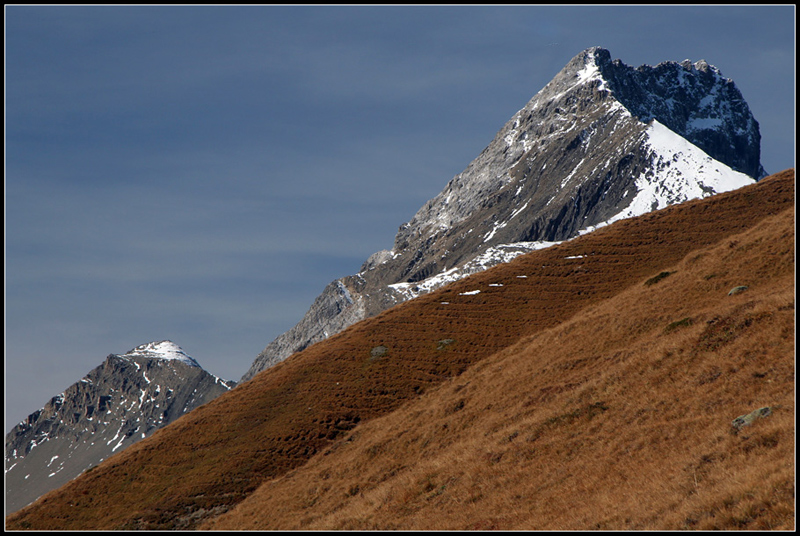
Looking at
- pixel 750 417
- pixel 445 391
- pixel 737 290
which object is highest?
pixel 445 391

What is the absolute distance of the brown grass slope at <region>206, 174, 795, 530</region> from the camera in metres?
19.9

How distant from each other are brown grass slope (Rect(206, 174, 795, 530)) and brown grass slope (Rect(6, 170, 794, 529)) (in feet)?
0.69

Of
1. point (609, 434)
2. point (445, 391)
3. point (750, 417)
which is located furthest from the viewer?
point (445, 391)

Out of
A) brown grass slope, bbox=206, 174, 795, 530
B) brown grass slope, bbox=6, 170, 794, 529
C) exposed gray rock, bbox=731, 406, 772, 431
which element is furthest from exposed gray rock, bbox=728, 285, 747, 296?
exposed gray rock, bbox=731, 406, 772, 431

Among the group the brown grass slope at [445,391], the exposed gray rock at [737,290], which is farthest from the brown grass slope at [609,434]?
the exposed gray rock at [737,290]

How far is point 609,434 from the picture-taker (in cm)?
2758

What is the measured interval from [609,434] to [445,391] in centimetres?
2441

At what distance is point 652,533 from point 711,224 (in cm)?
7140

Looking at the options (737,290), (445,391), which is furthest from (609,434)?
(445,391)

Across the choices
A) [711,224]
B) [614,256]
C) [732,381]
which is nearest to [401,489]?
[732,381]

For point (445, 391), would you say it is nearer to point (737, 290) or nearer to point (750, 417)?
point (737, 290)

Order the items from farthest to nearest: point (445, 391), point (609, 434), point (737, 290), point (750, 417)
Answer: point (445, 391)
point (737, 290)
point (609, 434)
point (750, 417)

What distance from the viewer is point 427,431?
4212 centimetres

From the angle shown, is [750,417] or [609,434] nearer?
[750,417]
